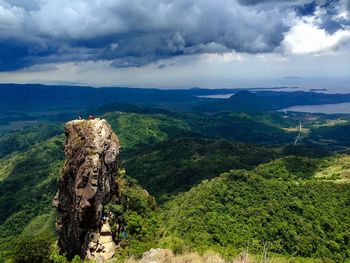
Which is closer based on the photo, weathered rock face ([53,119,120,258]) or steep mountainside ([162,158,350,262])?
weathered rock face ([53,119,120,258])

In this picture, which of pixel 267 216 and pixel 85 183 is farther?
pixel 267 216

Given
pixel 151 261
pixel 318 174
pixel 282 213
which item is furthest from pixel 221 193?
pixel 151 261

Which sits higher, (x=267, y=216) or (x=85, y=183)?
(x=85, y=183)

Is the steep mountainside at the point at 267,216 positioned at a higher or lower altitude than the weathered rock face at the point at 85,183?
lower

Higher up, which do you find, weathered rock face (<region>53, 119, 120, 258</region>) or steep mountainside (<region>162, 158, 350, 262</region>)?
weathered rock face (<region>53, 119, 120, 258</region>)

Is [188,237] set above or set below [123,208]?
below

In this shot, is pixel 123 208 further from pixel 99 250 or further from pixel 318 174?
pixel 318 174

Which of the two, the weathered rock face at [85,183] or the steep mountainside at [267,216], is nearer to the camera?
the weathered rock face at [85,183]

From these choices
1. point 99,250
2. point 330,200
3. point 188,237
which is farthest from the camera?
point 330,200
